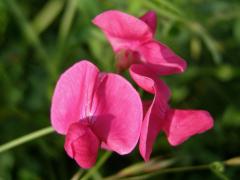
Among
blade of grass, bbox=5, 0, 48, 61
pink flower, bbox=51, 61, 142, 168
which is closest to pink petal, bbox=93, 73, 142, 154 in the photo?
pink flower, bbox=51, 61, 142, 168

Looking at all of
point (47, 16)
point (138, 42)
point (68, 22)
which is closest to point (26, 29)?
point (68, 22)

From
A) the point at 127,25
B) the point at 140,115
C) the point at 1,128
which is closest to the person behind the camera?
the point at 140,115

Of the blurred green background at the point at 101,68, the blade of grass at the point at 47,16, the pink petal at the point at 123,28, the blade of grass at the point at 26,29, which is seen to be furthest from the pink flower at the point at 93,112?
the blade of grass at the point at 47,16

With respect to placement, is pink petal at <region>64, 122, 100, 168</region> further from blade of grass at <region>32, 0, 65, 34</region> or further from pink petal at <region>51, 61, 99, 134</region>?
blade of grass at <region>32, 0, 65, 34</region>

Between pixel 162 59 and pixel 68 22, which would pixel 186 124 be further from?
pixel 68 22

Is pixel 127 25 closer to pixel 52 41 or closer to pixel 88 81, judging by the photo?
pixel 88 81

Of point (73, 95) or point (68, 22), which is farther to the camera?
point (68, 22)

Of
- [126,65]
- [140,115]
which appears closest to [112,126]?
[140,115]

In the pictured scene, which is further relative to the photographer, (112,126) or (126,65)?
(126,65)
